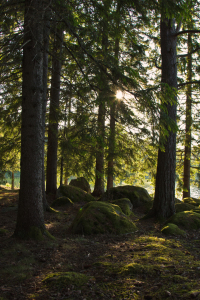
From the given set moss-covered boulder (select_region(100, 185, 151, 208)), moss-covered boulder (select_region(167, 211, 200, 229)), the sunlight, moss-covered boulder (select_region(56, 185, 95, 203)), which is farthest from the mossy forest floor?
moss-covered boulder (select_region(56, 185, 95, 203))

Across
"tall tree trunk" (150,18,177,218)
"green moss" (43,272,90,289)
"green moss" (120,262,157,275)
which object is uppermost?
"tall tree trunk" (150,18,177,218)

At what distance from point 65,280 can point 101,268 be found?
0.70 metres

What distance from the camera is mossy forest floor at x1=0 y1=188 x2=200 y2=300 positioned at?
2781mm

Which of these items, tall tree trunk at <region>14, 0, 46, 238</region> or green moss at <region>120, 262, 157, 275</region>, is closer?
green moss at <region>120, 262, 157, 275</region>

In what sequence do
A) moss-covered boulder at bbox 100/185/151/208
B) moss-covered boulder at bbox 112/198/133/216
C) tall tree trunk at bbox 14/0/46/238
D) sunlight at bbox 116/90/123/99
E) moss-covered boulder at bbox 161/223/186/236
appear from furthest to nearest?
moss-covered boulder at bbox 100/185/151/208 → moss-covered boulder at bbox 112/198/133/216 → moss-covered boulder at bbox 161/223/186/236 → sunlight at bbox 116/90/123/99 → tall tree trunk at bbox 14/0/46/238

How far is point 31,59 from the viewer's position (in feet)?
16.3

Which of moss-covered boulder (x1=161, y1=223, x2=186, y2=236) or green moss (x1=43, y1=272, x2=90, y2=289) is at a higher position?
green moss (x1=43, y1=272, x2=90, y2=289)

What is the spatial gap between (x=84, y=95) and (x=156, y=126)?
3.07 meters

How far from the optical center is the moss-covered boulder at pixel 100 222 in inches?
231

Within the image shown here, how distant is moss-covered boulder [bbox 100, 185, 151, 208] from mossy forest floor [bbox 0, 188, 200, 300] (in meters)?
4.92

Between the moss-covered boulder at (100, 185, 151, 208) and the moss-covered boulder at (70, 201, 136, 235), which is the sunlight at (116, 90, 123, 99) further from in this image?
the moss-covered boulder at (100, 185, 151, 208)

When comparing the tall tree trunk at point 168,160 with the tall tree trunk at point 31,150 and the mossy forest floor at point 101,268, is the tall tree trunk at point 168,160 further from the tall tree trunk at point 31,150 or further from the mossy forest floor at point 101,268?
the tall tree trunk at point 31,150

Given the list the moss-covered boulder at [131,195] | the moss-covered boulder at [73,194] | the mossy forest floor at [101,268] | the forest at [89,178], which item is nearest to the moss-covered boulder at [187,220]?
the forest at [89,178]

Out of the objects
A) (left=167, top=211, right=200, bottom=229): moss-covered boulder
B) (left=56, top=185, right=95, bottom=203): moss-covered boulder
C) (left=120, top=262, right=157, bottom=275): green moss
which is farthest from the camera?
(left=56, top=185, right=95, bottom=203): moss-covered boulder
